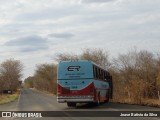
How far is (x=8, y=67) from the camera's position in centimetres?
12256

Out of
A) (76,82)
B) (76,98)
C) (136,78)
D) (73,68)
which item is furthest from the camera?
(136,78)

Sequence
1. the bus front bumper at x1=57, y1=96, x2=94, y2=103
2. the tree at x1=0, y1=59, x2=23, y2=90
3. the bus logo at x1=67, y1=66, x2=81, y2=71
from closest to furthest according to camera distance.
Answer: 1. the bus front bumper at x1=57, y1=96, x2=94, y2=103
2. the bus logo at x1=67, y1=66, x2=81, y2=71
3. the tree at x1=0, y1=59, x2=23, y2=90

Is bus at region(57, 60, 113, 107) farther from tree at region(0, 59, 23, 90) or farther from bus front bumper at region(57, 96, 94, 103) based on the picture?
tree at region(0, 59, 23, 90)

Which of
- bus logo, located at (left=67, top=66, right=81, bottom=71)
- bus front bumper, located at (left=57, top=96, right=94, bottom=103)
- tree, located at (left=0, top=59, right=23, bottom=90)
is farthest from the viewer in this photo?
tree, located at (left=0, top=59, right=23, bottom=90)

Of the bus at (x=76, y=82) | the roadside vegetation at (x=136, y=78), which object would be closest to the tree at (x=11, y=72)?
the roadside vegetation at (x=136, y=78)

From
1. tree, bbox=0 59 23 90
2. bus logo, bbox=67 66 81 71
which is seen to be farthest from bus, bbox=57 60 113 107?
tree, bbox=0 59 23 90

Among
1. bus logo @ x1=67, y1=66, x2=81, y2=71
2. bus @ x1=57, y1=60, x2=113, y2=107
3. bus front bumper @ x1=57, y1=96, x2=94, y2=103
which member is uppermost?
bus logo @ x1=67, y1=66, x2=81, y2=71

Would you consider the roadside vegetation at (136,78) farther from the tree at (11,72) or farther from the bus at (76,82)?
the tree at (11,72)

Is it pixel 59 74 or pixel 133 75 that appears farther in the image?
pixel 133 75

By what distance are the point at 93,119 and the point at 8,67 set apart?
107268mm

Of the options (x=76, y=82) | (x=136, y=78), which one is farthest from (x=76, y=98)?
(x=136, y=78)

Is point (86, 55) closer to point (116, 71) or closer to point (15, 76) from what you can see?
point (116, 71)

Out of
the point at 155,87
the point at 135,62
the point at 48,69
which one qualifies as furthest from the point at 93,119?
the point at 48,69

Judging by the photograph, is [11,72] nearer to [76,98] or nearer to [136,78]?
[136,78]
